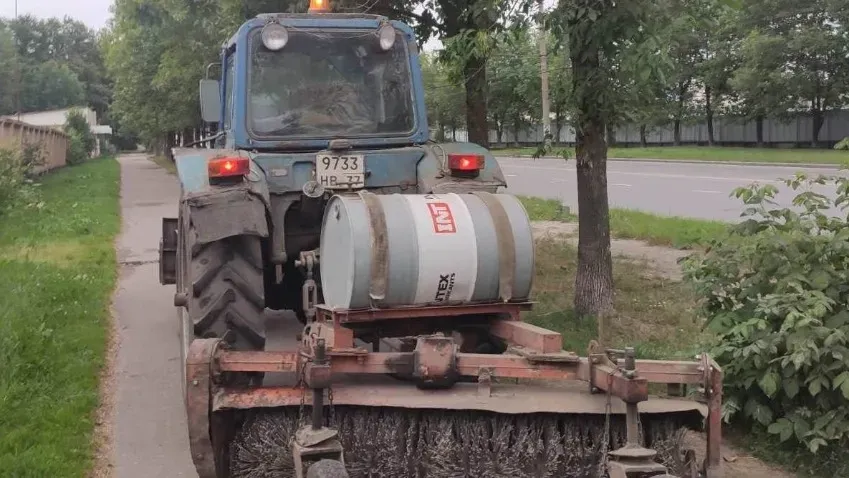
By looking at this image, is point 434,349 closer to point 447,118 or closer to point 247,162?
point 247,162

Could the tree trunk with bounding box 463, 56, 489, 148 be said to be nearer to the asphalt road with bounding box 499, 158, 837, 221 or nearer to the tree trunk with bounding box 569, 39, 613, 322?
the asphalt road with bounding box 499, 158, 837, 221

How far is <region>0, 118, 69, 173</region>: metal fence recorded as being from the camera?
956 inches

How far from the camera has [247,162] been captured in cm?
508

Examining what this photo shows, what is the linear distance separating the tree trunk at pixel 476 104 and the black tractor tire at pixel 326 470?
6268 mm

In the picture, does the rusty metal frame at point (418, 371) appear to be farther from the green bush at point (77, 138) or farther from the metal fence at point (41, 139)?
the green bush at point (77, 138)

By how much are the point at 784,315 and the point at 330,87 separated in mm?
3056

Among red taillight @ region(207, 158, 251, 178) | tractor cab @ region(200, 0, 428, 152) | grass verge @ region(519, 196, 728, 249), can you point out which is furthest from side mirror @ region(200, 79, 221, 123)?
grass verge @ region(519, 196, 728, 249)

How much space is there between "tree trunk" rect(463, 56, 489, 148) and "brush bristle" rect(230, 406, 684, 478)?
19.1 feet

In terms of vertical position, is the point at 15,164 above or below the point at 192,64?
below

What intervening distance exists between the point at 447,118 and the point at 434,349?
166 ft

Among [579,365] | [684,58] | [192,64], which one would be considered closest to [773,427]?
[579,365]

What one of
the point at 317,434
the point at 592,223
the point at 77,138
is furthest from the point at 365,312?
the point at 77,138

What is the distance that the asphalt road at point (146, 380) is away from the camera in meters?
5.22

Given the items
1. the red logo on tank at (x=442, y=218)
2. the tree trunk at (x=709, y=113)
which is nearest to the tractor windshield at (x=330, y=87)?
the red logo on tank at (x=442, y=218)
